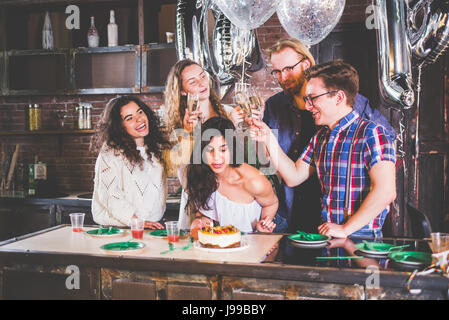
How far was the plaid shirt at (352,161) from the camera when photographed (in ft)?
7.22

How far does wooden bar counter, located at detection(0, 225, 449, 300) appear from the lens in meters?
1.49

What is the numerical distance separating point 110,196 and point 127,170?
19 cm

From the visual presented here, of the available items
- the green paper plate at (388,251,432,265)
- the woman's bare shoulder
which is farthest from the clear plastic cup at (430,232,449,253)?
the woman's bare shoulder

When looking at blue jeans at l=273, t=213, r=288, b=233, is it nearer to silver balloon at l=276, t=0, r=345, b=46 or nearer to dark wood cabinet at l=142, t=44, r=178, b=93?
silver balloon at l=276, t=0, r=345, b=46

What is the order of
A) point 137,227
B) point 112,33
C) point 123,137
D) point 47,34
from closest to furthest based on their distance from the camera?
1. point 137,227
2. point 123,137
3. point 112,33
4. point 47,34

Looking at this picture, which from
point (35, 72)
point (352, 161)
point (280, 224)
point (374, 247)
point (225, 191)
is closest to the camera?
point (374, 247)

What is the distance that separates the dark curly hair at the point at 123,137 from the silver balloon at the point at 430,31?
1.64 meters

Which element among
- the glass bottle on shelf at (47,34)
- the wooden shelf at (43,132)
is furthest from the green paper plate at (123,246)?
the glass bottle on shelf at (47,34)

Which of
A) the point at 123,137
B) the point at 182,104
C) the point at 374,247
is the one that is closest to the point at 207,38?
the point at 182,104

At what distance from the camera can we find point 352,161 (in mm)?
2273

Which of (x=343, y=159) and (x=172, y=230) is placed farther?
(x=343, y=159)

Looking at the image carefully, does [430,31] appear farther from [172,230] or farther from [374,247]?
[172,230]

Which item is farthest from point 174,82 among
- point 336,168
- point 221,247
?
point 221,247

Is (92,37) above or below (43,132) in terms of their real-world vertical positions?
above
